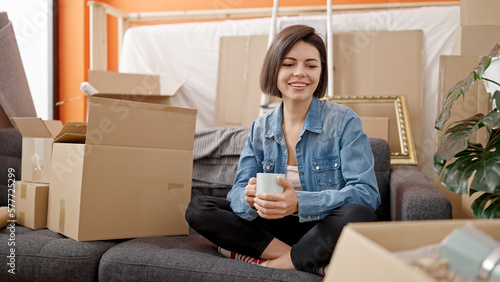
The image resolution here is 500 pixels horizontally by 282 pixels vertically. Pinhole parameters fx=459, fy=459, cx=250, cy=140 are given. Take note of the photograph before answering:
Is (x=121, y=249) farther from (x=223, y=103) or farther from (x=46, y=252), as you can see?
(x=223, y=103)

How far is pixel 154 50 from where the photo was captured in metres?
3.04

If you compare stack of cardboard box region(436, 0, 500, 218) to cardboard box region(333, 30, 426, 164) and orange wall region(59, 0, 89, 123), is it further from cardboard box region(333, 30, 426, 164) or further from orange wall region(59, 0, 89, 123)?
orange wall region(59, 0, 89, 123)

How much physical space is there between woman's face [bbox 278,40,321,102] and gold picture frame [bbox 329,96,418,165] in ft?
2.87

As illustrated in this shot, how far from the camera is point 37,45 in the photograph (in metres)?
3.31

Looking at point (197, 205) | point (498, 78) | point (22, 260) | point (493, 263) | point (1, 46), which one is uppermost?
point (1, 46)

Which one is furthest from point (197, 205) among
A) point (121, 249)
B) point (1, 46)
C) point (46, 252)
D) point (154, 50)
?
point (154, 50)

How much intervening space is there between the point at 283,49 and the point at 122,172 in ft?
1.90

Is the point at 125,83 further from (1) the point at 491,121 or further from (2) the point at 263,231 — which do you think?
(1) the point at 491,121

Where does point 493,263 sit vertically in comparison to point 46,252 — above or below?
above

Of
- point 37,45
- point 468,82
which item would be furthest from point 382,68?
point 37,45

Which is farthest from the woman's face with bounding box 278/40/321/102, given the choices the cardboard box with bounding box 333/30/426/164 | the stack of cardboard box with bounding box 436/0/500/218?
the cardboard box with bounding box 333/30/426/164

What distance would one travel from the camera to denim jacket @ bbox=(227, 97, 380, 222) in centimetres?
115

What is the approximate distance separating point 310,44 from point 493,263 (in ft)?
3.12

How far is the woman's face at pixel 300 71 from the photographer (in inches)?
51.6
